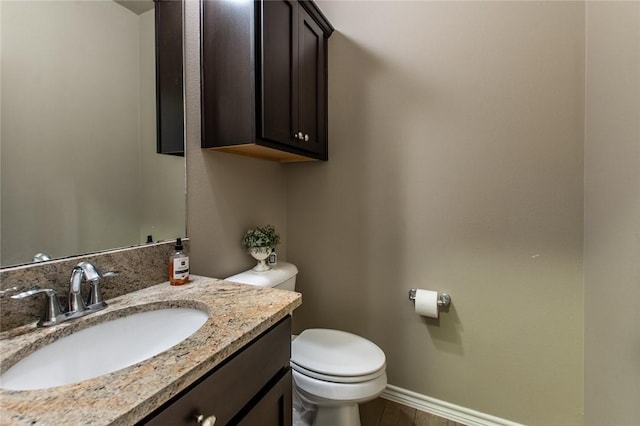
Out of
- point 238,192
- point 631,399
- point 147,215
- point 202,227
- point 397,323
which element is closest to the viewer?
point 631,399

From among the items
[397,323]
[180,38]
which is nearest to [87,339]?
[180,38]

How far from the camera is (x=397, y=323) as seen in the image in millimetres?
1551

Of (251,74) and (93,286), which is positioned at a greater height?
(251,74)

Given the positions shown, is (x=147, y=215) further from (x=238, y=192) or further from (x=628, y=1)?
(x=628, y=1)

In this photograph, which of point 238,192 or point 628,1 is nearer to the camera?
point 628,1

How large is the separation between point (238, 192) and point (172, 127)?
1.42 ft

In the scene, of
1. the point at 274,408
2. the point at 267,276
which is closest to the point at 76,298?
the point at 274,408

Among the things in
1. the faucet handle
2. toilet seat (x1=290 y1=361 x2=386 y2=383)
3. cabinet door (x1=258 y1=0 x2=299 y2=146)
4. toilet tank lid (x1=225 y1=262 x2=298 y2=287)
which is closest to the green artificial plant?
toilet tank lid (x1=225 y1=262 x2=298 y2=287)

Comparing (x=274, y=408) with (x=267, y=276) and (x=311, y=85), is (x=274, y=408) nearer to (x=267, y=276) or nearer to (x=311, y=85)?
(x=267, y=276)

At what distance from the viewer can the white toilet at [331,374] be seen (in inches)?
43.7

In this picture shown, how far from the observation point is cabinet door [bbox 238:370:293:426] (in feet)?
2.29

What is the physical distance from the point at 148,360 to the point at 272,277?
836mm

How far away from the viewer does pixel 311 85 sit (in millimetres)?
1493

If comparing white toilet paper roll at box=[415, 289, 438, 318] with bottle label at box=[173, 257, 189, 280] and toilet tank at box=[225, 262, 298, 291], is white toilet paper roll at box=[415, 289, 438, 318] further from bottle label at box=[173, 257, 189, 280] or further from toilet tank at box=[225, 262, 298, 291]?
bottle label at box=[173, 257, 189, 280]
